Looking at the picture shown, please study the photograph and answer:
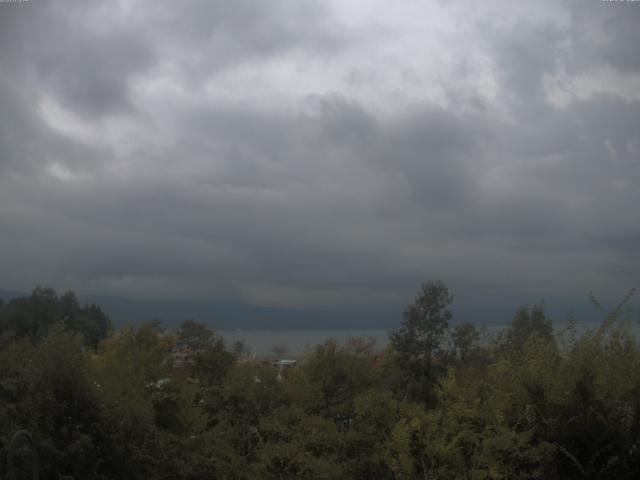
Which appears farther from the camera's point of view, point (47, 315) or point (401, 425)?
point (47, 315)

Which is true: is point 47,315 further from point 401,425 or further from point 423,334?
point 401,425

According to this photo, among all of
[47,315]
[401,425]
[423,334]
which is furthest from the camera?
[47,315]

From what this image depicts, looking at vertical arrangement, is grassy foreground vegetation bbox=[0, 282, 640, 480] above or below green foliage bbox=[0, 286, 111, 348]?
below

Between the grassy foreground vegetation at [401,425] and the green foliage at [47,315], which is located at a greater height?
the green foliage at [47,315]

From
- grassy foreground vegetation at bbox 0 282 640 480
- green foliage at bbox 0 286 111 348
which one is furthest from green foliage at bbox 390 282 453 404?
green foliage at bbox 0 286 111 348

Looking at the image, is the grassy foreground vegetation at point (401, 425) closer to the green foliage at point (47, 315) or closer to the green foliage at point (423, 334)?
the green foliage at point (423, 334)

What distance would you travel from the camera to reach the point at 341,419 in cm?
1695

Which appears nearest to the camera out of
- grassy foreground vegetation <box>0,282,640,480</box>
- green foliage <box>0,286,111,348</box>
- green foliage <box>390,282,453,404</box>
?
grassy foreground vegetation <box>0,282,640,480</box>

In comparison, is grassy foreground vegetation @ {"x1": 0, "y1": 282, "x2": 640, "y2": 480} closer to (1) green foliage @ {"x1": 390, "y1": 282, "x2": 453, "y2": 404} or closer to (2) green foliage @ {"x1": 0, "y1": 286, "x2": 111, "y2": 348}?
(1) green foliage @ {"x1": 390, "y1": 282, "x2": 453, "y2": 404}

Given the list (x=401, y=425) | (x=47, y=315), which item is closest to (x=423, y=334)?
(x=401, y=425)

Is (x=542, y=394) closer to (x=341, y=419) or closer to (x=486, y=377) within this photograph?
(x=486, y=377)

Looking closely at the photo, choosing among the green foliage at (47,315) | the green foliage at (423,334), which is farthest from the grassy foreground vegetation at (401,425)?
the green foliage at (47,315)

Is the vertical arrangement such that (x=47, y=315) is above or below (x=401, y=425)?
above

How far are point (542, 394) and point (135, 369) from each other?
13.3 meters
